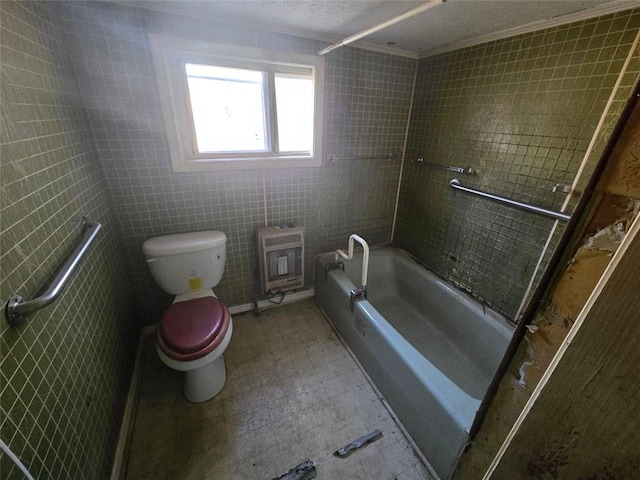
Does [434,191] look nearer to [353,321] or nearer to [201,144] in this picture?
[353,321]

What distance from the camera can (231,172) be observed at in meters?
1.79

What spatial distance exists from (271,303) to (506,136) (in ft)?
6.76

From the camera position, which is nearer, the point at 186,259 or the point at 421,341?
the point at 186,259

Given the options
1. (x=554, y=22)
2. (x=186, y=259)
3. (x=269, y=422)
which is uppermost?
(x=554, y=22)

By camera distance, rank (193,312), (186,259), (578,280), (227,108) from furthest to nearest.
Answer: (227,108), (186,259), (193,312), (578,280)

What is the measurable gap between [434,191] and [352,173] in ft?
2.19

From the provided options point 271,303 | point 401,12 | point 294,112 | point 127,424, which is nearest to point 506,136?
point 401,12

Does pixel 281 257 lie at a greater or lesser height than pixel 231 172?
lesser

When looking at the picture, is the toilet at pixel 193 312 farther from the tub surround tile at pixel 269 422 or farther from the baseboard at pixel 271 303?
the baseboard at pixel 271 303

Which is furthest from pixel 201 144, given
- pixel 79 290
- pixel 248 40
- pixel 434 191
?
pixel 434 191

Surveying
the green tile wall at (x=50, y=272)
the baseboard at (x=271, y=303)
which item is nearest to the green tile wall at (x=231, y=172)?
the baseboard at (x=271, y=303)

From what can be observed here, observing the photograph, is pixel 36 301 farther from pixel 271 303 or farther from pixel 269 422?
pixel 271 303

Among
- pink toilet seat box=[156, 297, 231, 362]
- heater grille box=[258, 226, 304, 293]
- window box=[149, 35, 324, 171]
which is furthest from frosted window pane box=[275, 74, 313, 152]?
pink toilet seat box=[156, 297, 231, 362]

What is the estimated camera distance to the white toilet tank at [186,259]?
5.20 ft
